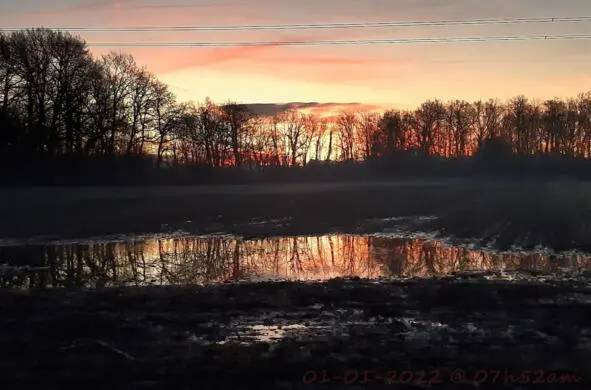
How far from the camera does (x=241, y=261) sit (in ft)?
56.1

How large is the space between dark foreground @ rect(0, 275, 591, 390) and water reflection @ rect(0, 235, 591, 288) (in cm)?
223

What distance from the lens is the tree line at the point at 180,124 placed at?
59.2m

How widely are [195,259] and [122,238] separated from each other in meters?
7.10

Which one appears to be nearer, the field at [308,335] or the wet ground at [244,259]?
the field at [308,335]

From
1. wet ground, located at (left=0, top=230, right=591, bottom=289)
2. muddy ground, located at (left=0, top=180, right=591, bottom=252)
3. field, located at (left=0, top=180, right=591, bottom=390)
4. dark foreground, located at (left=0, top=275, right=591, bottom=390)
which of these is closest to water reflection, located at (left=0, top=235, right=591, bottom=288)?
wet ground, located at (left=0, top=230, right=591, bottom=289)

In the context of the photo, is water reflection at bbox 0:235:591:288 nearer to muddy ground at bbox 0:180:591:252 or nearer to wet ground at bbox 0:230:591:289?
wet ground at bbox 0:230:591:289

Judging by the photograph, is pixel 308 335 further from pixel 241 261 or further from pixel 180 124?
pixel 180 124

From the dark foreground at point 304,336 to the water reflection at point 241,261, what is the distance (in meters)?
2.23

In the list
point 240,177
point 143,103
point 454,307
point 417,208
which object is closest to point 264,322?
point 454,307

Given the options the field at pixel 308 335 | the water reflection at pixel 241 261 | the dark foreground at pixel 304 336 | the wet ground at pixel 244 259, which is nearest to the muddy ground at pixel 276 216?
the wet ground at pixel 244 259

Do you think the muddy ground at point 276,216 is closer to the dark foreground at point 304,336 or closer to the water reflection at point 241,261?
the water reflection at point 241,261

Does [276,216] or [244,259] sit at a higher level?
[276,216]

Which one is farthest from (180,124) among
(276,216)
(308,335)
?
(308,335)

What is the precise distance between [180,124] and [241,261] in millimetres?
66479
